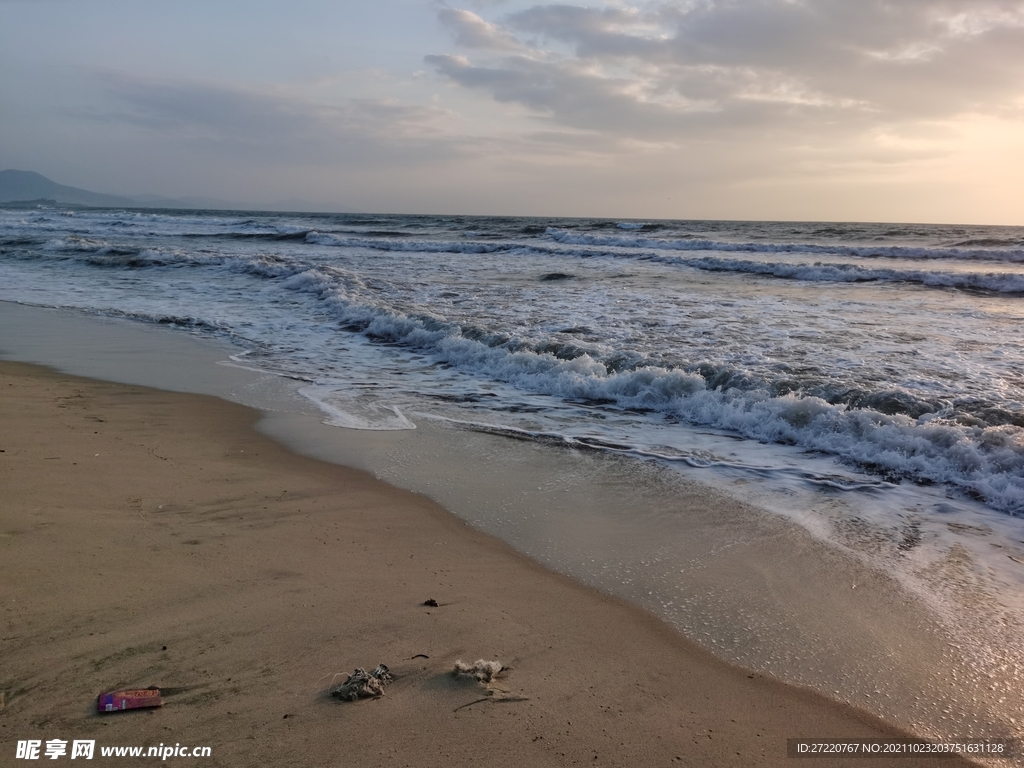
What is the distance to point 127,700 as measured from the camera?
84.3 inches

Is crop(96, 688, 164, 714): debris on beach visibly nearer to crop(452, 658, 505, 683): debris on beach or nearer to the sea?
crop(452, 658, 505, 683): debris on beach

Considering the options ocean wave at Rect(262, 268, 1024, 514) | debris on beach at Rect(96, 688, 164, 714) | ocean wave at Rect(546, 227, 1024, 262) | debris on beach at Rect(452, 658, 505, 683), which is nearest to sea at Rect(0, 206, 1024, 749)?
ocean wave at Rect(262, 268, 1024, 514)

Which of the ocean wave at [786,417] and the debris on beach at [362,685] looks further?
the ocean wave at [786,417]

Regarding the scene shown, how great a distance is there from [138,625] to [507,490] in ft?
7.90

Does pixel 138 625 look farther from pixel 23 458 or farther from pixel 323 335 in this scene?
pixel 323 335

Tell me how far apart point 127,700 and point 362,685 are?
0.73 meters

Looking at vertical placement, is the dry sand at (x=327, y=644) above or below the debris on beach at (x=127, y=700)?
below

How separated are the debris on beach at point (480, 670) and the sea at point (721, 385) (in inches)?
36.2

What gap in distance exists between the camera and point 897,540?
388cm

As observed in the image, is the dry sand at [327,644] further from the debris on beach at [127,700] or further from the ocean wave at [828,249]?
the ocean wave at [828,249]

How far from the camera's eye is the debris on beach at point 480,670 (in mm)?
2409

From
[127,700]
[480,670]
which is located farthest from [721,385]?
[127,700]

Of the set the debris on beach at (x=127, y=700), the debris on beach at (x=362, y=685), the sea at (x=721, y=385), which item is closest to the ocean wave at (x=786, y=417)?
the sea at (x=721, y=385)

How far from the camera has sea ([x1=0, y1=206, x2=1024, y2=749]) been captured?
12.1 ft
